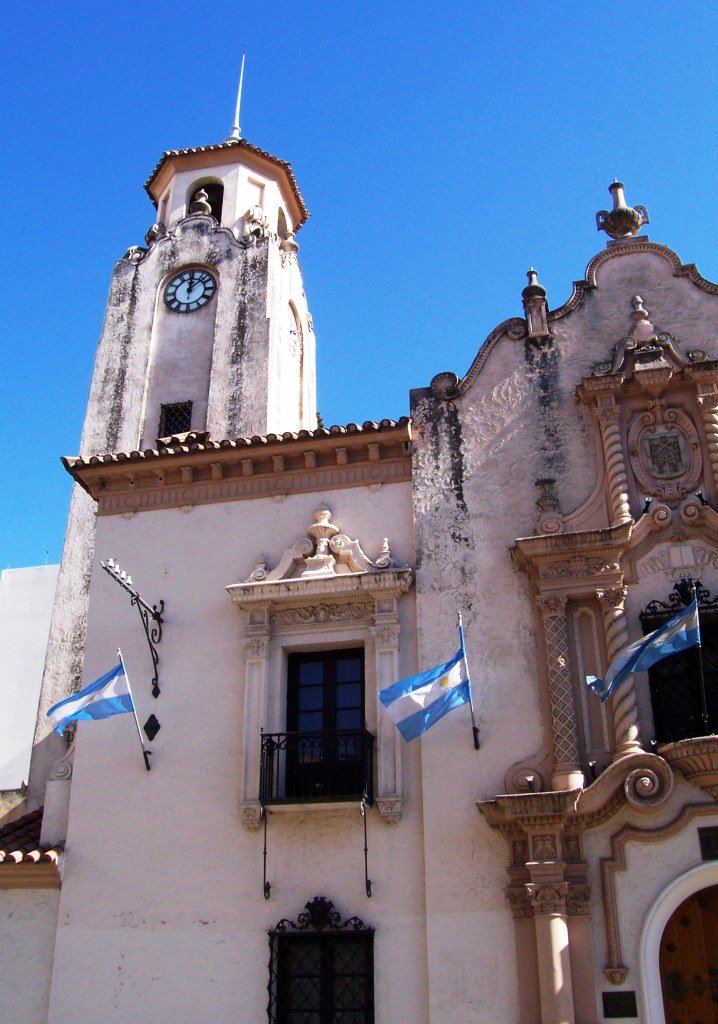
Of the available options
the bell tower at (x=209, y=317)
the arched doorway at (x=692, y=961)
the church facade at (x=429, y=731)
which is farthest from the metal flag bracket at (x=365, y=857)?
the bell tower at (x=209, y=317)

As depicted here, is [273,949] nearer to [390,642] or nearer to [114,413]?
[390,642]

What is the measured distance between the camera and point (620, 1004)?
429 inches

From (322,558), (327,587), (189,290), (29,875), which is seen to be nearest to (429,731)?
(327,587)

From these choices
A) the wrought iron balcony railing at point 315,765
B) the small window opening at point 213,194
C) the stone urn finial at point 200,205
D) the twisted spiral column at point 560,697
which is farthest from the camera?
the small window opening at point 213,194

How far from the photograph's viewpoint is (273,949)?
1208 cm

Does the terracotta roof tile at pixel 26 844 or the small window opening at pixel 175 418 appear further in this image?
the small window opening at pixel 175 418

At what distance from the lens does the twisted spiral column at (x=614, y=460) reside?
13.3m

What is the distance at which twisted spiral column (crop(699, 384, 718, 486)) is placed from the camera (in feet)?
44.0

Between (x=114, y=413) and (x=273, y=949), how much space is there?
13010 millimetres

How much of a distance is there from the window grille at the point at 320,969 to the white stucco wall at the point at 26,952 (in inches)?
116

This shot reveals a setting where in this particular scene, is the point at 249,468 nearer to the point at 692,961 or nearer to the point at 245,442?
the point at 245,442

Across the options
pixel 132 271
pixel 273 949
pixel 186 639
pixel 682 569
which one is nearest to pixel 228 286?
pixel 132 271

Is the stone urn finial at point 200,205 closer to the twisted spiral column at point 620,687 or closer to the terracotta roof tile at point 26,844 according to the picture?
the terracotta roof tile at point 26,844

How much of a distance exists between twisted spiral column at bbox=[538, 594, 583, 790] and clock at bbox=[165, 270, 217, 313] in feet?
44.2
